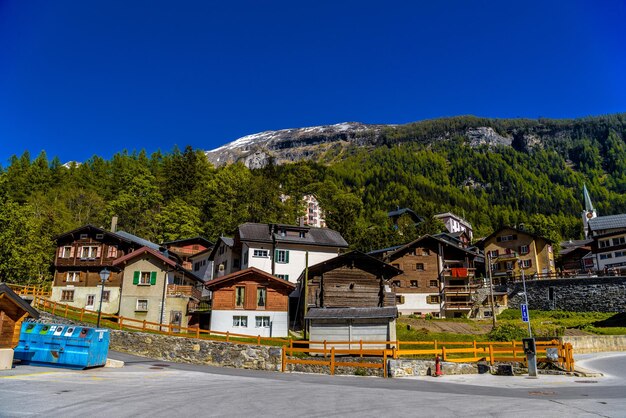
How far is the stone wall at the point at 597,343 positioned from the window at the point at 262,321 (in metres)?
26.3

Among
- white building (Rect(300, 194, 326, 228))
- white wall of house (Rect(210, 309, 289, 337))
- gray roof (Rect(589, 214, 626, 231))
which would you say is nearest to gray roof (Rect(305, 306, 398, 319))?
white wall of house (Rect(210, 309, 289, 337))

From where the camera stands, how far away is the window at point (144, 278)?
4259cm

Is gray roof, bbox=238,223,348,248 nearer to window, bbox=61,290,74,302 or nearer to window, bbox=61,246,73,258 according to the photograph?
window, bbox=61,290,74,302

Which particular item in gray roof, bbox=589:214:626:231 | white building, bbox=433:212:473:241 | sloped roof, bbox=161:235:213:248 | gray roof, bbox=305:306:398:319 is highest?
white building, bbox=433:212:473:241

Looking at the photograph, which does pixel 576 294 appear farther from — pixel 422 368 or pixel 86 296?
pixel 86 296

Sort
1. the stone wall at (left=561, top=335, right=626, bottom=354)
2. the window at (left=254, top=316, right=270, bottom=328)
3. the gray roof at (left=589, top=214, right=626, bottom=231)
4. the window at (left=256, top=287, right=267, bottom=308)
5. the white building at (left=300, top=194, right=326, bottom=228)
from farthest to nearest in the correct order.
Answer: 1. the white building at (left=300, top=194, right=326, bottom=228)
2. the gray roof at (left=589, top=214, right=626, bottom=231)
3. the window at (left=256, top=287, right=267, bottom=308)
4. the window at (left=254, top=316, right=270, bottom=328)
5. the stone wall at (left=561, top=335, right=626, bottom=354)

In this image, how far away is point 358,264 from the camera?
1790 inches

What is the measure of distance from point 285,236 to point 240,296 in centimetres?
1332

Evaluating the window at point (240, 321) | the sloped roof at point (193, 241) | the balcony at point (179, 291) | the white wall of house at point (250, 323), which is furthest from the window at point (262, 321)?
the sloped roof at point (193, 241)

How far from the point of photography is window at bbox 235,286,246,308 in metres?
39.7

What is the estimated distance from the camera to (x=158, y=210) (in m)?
83.1

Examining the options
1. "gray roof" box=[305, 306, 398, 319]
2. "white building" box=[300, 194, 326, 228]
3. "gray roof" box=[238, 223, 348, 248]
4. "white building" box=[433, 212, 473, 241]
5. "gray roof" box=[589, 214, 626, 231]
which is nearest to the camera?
"gray roof" box=[305, 306, 398, 319]

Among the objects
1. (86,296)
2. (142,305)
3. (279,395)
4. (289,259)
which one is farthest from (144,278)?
(279,395)

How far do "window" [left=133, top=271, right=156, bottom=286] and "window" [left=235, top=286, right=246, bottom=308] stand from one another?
9.11 metres
